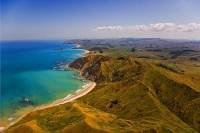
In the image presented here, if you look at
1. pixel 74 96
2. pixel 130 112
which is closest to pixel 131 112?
pixel 130 112

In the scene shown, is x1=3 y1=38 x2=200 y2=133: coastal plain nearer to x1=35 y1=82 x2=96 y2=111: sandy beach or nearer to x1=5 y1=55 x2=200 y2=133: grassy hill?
x1=5 y1=55 x2=200 y2=133: grassy hill

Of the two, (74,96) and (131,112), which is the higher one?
(131,112)

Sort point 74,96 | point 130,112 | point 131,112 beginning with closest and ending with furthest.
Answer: point 131,112
point 130,112
point 74,96

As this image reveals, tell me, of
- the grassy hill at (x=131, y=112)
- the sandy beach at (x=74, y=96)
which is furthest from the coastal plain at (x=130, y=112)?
the sandy beach at (x=74, y=96)

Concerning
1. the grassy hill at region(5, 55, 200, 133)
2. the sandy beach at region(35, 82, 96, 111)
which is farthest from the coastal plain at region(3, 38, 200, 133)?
the sandy beach at region(35, 82, 96, 111)

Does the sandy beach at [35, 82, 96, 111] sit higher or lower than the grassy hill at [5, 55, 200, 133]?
lower

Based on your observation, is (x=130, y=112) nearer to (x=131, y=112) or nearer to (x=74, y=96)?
(x=131, y=112)

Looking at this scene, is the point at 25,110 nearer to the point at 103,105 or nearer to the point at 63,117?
the point at 63,117

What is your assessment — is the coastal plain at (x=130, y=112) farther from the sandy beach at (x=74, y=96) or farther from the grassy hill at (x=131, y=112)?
the sandy beach at (x=74, y=96)
